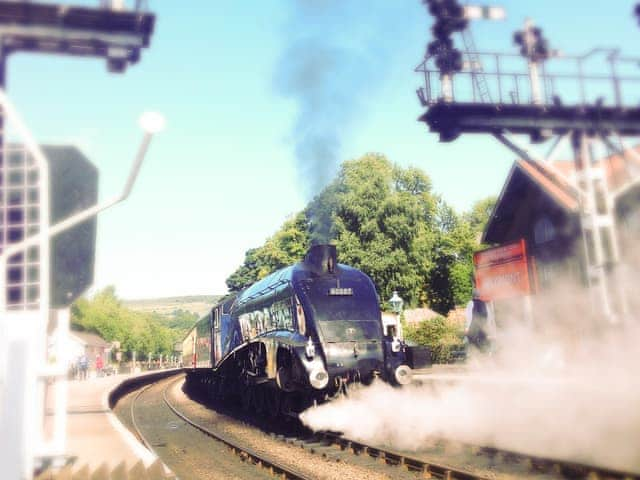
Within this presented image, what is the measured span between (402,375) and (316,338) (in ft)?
5.60

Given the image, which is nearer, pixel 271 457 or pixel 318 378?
pixel 318 378

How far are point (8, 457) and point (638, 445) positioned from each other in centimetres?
748

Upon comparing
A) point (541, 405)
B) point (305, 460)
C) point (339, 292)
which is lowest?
point (305, 460)

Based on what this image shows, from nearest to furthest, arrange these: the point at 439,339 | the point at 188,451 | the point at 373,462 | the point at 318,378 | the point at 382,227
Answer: the point at 373,462, the point at 318,378, the point at 188,451, the point at 439,339, the point at 382,227

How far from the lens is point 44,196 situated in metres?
5.05

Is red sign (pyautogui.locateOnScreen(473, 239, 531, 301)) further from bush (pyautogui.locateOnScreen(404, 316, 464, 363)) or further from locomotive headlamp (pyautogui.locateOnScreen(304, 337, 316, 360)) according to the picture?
locomotive headlamp (pyautogui.locateOnScreen(304, 337, 316, 360))

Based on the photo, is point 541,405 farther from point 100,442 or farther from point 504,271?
point 504,271

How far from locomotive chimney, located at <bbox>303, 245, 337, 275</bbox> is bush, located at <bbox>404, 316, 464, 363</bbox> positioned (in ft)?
53.2

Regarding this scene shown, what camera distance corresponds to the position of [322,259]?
1137 centimetres

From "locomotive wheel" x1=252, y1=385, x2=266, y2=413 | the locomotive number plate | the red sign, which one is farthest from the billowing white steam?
the red sign

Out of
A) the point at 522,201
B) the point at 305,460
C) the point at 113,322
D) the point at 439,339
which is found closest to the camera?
the point at 305,460

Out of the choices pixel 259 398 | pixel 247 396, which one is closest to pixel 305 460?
pixel 259 398

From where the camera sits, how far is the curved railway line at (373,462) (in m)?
7.37

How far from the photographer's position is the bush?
86.8 feet
